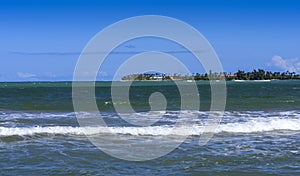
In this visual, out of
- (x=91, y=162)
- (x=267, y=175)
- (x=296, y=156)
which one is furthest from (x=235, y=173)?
(x=91, y=162)

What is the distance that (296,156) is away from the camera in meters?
12.9

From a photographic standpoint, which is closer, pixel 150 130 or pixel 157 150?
pixel 157 150

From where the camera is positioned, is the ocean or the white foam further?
the white foam

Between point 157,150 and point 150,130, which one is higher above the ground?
point 150,130

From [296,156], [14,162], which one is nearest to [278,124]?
[296,156]

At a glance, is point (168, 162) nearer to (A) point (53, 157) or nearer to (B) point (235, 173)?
(B) point (235, 173)

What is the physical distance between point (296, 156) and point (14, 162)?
313 inches

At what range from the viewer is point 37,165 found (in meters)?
12.0

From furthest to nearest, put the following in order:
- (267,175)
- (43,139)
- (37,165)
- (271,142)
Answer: (43,139), (271,142), (37,165), (267,175)

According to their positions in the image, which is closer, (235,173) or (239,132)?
(235,173)

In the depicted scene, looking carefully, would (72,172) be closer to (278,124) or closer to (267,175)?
(267,175)

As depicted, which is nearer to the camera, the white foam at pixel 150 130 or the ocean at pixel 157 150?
the ocean at pixel 157 150

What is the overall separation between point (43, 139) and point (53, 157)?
4.10 m

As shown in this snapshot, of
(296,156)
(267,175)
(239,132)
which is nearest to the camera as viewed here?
(267,175)
